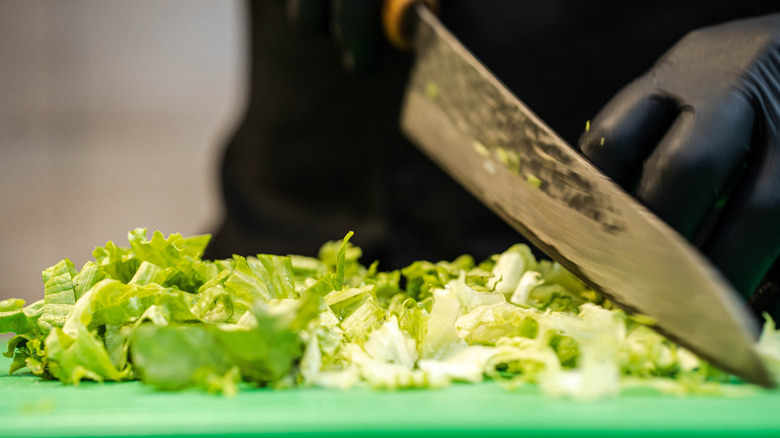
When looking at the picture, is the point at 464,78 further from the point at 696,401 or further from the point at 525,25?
the point at 696,401

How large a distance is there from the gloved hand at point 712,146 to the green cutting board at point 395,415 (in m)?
0.30

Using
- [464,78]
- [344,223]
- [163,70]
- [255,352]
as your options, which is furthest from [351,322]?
[163,70]

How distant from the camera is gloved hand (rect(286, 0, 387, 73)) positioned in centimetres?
171

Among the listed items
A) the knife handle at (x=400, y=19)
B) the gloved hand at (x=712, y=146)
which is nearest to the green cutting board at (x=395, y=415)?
the gloved hand at (x=712, y=146)

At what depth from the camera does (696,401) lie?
0.66 metres

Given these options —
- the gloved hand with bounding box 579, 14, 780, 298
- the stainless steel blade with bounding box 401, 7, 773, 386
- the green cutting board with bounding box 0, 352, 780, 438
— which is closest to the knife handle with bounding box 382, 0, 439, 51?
the stainless steel blade with bounding box 401, 7, 773, 386

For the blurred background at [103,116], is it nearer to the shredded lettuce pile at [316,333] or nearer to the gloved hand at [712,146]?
the shredded lettuce pile at [316,333]

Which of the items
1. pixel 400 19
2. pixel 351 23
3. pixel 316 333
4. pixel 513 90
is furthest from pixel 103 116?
pixel 316 333

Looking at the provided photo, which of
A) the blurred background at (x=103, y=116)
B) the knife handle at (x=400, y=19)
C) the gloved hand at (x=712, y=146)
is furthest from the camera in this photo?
the blurred background at (x=103, y=116)

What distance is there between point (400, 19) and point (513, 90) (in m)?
0.36

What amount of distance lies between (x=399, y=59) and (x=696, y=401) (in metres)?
1.36

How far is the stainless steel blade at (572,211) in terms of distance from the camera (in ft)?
2.27

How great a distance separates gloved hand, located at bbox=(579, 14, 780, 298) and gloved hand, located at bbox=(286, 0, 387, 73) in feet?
2.84

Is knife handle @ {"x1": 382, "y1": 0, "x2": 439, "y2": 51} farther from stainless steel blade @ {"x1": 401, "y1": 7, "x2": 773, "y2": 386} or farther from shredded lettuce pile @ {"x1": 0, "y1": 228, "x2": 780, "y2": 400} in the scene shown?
shredded lettuce pile @ {"x1": 0, "y1": 228, "x2": 780, "y2": 400}
